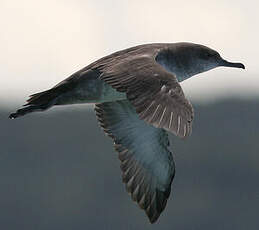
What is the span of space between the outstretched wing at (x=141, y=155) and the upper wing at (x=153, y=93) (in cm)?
261

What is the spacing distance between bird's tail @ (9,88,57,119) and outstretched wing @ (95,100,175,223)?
220 cm

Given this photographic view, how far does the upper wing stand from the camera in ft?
63.0

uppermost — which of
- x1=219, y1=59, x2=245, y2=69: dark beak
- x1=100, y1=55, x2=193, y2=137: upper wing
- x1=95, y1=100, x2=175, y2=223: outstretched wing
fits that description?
x1=219, y1=59, x2=245, y2=69: dark beak

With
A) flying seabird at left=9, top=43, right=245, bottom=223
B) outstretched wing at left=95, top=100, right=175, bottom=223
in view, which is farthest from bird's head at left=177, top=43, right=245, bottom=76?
outstretched wing at left=95, top=100, right=175, bottom=223

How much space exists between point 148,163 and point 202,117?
70.4m

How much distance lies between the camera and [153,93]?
784 inches

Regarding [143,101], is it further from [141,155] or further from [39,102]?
[141,155]

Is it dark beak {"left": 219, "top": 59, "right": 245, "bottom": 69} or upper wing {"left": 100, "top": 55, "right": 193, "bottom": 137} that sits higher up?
dark beak {"left": 219, "top": 59, "right": 245, "bottom": 69}

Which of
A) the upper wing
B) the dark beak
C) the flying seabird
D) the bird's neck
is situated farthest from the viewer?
the dark beak

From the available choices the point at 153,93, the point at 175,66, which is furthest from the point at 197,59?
the point at 153,93

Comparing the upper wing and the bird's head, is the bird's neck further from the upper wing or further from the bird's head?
the upper wing

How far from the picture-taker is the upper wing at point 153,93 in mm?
19188

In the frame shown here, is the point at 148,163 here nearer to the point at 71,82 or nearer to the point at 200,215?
the point at 71,82

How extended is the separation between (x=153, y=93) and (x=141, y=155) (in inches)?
154
